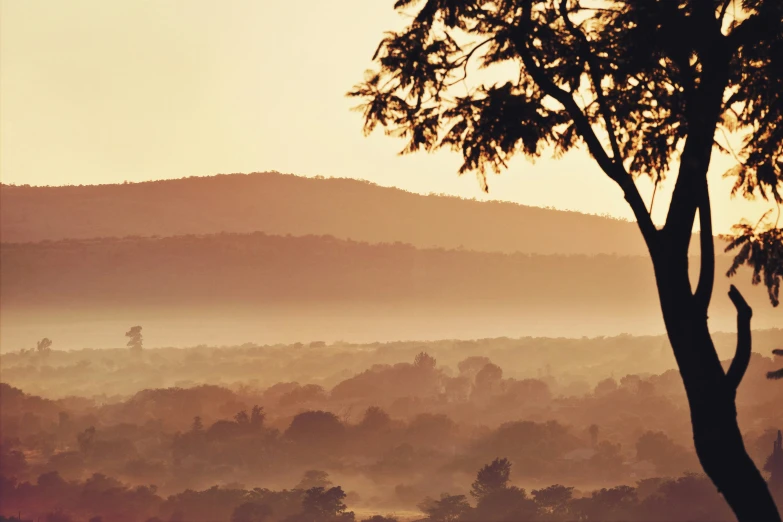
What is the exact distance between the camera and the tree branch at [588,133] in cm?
1187

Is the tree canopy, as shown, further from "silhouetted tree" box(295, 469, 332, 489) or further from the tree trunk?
"silhouetted tree" box(295, 469, 332, 489)

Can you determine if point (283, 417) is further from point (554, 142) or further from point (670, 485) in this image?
point (554, 142)

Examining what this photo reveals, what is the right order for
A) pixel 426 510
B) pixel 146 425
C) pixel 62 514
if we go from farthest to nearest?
pixel 146 425, pixel 426 510, pixel 62 514

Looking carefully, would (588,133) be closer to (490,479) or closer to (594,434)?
(490,479)

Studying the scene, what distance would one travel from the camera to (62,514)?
246 ft

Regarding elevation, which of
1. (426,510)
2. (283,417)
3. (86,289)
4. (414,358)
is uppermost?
(86,289)

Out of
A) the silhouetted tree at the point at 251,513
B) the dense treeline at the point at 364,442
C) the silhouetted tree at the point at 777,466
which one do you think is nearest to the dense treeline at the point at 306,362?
the dense treeline at the point at 364,442

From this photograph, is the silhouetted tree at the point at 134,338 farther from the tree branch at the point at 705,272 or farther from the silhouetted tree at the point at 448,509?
the tree branch at the point at 705,272

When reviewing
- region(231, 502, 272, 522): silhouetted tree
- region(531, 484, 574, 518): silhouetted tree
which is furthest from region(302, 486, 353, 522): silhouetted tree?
region(531, 484, 574, 518): silhouetted tree

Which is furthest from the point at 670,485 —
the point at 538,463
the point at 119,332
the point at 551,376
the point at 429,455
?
A: the point at 119,332

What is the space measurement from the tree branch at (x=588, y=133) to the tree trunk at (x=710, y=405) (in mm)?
654

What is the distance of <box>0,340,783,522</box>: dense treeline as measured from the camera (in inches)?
3428

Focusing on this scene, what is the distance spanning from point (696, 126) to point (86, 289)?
102928mm

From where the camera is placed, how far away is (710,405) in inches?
437
